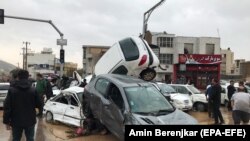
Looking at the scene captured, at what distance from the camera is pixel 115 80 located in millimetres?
11742

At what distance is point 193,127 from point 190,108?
1470 cm

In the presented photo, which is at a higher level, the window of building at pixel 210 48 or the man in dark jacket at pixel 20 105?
the window of building at pixel 210 48

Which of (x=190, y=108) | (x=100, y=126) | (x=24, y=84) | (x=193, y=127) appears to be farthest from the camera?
(x=190, y=108)

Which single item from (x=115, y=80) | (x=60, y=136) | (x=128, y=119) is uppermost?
(x=115, y=80)

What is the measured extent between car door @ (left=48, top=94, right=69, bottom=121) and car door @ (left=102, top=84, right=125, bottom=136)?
3.88 m

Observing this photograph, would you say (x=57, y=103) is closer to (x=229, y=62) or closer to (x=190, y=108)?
(x=190, y=108)

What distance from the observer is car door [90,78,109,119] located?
39.2 ft

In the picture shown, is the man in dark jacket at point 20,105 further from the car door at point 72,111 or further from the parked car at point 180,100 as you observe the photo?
the parked car at point 180,100

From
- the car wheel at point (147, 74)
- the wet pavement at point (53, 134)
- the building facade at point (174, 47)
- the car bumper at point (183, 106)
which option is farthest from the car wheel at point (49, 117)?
the building facade at point (174, 47)

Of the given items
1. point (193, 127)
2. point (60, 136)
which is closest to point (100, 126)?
point (60, 136)

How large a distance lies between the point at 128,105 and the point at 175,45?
5475cm

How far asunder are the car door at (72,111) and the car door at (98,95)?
68.1 inches

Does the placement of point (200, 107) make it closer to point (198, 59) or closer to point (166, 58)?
point (198, 59)

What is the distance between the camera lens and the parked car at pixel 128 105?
9.99m
